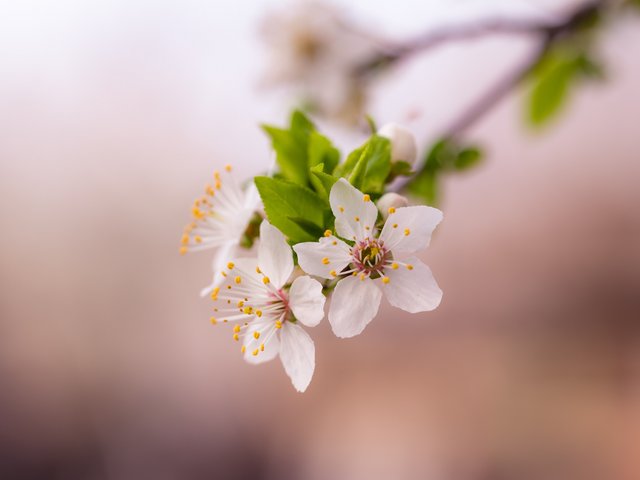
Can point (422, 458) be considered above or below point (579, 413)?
below

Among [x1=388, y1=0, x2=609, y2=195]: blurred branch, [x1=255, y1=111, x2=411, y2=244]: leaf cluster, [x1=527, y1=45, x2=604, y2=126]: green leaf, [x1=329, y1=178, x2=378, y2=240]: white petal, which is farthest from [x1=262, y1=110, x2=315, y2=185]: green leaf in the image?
[x1=527, y1=45, x2=604, y2=126]: green leaf

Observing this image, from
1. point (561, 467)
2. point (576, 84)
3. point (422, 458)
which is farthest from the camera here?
point (422, 458)

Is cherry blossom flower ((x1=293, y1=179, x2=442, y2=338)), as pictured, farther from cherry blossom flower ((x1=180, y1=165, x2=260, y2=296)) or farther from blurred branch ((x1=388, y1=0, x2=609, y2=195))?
blurred branch ((x1=388, y1=0, x2=609, y2=195))

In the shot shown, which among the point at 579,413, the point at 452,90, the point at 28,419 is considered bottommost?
the point at 28,419

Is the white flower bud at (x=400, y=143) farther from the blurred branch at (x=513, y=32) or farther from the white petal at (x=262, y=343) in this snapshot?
the blurred branch at (x=513, y=32)

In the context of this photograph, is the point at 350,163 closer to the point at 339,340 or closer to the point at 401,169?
the point at 401,169

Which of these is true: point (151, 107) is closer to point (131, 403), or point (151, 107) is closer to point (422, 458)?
point (131, 403)

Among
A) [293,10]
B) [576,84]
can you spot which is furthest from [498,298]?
[293,10]
